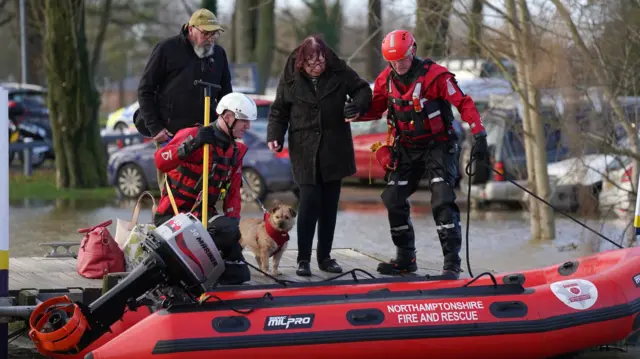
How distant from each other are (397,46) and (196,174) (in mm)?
1675

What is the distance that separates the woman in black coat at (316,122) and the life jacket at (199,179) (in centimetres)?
74

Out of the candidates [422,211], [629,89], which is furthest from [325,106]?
[422,211]

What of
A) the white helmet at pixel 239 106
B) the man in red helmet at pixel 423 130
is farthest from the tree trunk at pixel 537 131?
the white helmet at pixel 239 106

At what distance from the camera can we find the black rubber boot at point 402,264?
9.48m

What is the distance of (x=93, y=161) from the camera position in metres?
20.5

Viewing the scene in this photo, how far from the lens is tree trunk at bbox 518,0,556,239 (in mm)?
13516

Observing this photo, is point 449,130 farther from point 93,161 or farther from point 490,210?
point 93,161

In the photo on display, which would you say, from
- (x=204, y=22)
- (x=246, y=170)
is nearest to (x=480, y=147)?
(x=204, y=22)

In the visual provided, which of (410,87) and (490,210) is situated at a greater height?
(410,87)

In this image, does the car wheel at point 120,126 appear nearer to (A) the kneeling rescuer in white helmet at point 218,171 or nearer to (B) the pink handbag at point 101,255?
(B) the pink handbag at point 101,255

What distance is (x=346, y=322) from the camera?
7.68 meters

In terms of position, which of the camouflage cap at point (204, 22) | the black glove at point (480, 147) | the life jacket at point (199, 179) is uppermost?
the camouflage cap at point (204, 22)

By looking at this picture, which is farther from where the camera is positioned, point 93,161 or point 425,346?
point 93,161

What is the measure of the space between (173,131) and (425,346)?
2.80m
